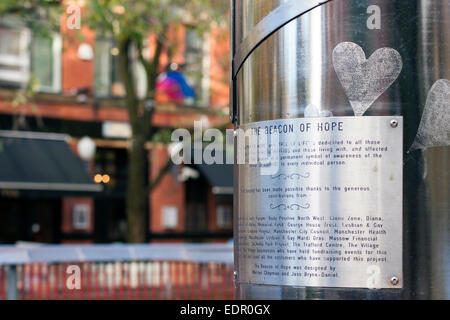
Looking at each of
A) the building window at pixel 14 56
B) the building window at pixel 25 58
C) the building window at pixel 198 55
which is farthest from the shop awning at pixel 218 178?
the building window at pixel 14 56

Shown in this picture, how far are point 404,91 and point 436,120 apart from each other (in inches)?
5.3

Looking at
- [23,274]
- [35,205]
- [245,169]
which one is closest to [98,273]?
[23,274]

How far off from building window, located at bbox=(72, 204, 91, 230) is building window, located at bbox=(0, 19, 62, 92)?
3417mm

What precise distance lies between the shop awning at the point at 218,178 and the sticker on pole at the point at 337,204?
22184 millimetres

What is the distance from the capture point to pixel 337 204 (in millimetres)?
2752

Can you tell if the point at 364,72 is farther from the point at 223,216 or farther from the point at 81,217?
the point at 223,216

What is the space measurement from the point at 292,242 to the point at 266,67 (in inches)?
23.3

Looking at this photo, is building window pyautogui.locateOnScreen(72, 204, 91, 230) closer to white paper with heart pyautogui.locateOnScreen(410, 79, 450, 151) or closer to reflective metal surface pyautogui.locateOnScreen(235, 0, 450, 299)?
reflective metal surface pyautogui.locateOnScreen(235, 0, 450, 299)

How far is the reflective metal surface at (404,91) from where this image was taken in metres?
2.72

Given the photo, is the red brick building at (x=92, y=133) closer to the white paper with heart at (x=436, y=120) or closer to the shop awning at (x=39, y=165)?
the shop awning at (x=39, y=165)

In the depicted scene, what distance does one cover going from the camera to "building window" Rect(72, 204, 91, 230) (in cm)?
2520

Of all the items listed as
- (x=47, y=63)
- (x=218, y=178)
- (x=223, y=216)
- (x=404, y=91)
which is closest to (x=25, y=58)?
(x=47, y=63)

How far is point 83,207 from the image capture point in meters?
25.5
